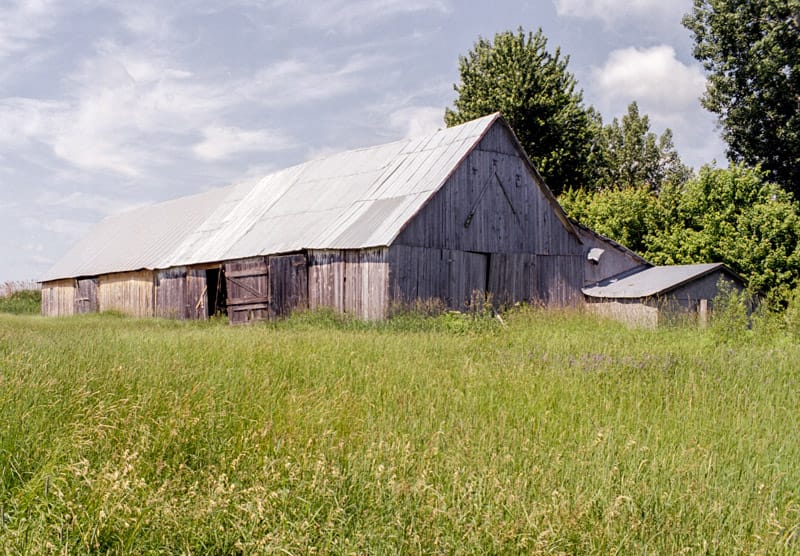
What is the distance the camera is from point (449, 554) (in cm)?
376

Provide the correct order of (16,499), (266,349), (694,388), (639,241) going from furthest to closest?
(639,241)
(266,349)
(694,388)
(16,499)

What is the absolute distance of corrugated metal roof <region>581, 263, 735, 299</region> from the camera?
21.9 m

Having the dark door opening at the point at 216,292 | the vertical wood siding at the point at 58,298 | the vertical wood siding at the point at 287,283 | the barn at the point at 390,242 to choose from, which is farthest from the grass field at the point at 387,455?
the vertical wood siding at the point at 58,298

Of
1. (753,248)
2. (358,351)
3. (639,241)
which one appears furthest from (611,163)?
(358,351)

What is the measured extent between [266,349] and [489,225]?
43.7ft

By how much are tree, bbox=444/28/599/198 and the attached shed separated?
15.6 meters

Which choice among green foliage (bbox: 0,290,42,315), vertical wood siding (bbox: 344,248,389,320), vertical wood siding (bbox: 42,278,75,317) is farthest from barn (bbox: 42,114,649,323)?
green foliage (bbox: 0,290,42,315)

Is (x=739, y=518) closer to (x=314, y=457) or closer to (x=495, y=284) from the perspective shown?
(x=314, y=457)

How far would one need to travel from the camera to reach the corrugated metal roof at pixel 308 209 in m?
21.4

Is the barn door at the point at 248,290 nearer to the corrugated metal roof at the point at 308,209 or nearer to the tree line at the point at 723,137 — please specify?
the corrugated metal roof at the point at 308,209

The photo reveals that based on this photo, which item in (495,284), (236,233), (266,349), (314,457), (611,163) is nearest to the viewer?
(314,457)

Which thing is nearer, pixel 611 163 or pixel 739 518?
pixel 739 518

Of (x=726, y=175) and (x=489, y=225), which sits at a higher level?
(x=726, y=175)

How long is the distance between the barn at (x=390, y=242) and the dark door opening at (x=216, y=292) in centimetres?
6
